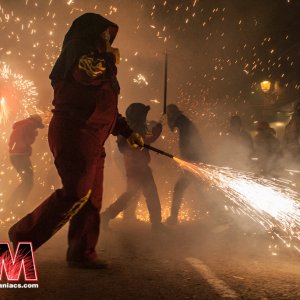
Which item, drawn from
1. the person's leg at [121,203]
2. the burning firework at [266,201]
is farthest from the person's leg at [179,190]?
the person's leg at [121,203]

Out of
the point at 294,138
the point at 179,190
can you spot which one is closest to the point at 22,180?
the point at 179,190

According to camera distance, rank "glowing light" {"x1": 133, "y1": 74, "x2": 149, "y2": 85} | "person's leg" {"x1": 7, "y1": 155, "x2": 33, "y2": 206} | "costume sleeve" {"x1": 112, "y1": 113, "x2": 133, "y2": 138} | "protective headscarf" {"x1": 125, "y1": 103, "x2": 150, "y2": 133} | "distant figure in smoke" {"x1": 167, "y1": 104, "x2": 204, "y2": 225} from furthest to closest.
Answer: "glowing light" {"x1": 133, "y1": 74, "x2": 149, "y2": 85}
"person's leg" {"x1": 7, "y1": 155, "x2": 33, "y2": 206}
"distant figure in smoke" {"x1": 167, "y1": 104, "x2": 204, "y2": 225}
"protective headscarf" {"x1": 125, "y1": 103, "x2": 150, "y2": 133}
"costume sleeve" {"x1": 112, "y1": 113, "x2": 133, "y2": 138}

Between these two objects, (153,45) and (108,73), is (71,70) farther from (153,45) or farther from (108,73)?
(153,45)

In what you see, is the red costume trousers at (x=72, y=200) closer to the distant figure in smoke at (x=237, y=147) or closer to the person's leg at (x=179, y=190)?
the person's leg at (x=179, y=190)

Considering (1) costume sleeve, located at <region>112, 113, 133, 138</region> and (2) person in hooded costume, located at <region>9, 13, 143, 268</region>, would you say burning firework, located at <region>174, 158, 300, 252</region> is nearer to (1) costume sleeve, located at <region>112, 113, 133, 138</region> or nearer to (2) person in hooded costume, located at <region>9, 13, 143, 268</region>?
(1) costume sleeve, located at <region>112, 113, 133, 138</region>

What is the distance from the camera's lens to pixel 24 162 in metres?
7.35

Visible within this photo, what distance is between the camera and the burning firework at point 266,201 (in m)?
4.84

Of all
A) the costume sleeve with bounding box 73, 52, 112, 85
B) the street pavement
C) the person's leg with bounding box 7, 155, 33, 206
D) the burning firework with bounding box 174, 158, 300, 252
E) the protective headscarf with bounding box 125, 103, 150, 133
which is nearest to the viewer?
the street pavement

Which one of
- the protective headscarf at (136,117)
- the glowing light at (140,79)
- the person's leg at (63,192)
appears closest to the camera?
the person's leg at (63,192)

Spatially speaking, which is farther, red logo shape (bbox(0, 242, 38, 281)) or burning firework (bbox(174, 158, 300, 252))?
burning firework (bbox(174, 158, 300, 252))

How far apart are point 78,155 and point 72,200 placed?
0.35 m

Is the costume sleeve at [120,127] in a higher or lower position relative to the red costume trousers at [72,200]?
higher

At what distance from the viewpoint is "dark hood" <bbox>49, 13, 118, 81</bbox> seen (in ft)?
11.0

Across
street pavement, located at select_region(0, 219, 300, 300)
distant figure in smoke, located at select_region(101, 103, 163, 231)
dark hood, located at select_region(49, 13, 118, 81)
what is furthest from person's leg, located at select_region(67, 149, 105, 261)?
distant figure in smoke, located at select_region(101, 103, 163, 231)
